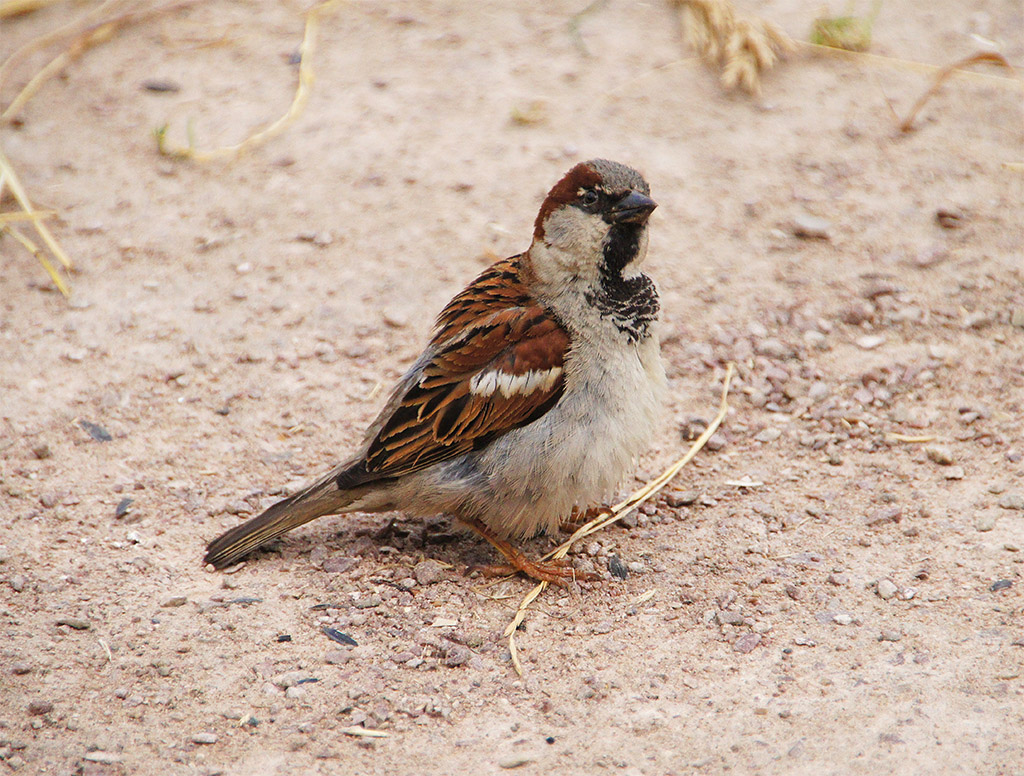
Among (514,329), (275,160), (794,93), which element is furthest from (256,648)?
(794,93)

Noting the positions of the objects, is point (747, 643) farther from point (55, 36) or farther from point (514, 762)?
point (55, 36)

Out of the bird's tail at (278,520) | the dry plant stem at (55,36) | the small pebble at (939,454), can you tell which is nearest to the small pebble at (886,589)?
the small pebble at (939,454)

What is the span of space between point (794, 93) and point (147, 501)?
3.98 meters

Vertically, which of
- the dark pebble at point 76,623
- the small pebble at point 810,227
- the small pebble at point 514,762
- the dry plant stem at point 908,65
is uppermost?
the dry plant stem at point 908,65

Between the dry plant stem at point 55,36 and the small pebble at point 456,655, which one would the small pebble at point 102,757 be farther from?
the dry plant stem at point 55,36

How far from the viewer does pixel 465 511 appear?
3.50 meters

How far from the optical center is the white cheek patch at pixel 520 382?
3.33 metres

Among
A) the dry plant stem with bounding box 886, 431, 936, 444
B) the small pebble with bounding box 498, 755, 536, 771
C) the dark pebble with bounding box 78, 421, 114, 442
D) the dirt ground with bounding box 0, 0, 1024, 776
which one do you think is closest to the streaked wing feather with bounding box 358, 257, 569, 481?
the dirt ground with bounding box 0, 0, 1024, 776

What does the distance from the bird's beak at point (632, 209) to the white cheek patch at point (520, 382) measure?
1.64ft

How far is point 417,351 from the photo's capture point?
177 inches

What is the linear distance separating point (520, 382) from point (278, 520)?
2.97 ft

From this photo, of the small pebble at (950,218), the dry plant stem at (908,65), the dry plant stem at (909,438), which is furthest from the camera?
the dry plant stem at (908,65)

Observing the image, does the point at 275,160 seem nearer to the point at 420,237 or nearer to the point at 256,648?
the point at 420,237

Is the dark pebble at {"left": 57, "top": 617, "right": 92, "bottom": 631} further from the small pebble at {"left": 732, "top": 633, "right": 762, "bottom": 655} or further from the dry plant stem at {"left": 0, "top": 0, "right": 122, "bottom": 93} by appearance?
the dry plant stem at {"left": 0, "top": 0, "right": 122, "bottom": 93}
